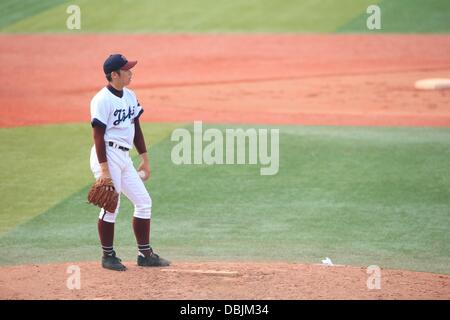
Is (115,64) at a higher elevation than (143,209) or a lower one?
higher

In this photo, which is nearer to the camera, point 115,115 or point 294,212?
point 115,115

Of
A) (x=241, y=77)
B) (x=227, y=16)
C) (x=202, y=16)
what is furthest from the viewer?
(x=202, y=16)

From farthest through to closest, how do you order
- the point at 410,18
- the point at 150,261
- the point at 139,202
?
the point at 410,18
the point at 150,261
the point at 139,202

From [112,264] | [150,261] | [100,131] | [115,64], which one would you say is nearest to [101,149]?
[100,131]

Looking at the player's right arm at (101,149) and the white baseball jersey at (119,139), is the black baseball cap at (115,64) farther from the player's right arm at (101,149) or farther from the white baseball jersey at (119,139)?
the player's right arm at (101,149)

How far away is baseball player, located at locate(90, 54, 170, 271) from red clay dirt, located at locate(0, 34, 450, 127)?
7.08 metres

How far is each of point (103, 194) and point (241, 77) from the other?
12210 millimetres

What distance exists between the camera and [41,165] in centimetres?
1198

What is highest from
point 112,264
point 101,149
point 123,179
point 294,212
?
point 101,149

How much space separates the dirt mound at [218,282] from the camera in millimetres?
6746

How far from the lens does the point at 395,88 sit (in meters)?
17.8

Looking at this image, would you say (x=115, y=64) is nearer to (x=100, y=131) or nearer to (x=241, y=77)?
(x=100, y=131)

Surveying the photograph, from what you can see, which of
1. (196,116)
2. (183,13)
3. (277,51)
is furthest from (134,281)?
(183,13)

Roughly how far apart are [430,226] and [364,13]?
1685 cm
